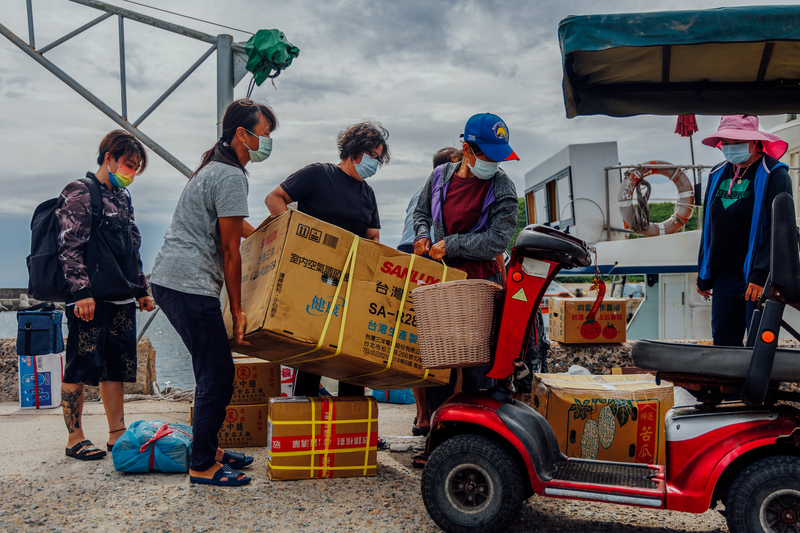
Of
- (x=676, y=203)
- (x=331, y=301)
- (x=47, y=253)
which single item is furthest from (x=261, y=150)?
(x=676, y=203)

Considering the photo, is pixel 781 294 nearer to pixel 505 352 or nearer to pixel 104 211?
pixel 505 352

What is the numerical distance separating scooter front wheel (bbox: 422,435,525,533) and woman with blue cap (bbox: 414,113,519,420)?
666 millimetres

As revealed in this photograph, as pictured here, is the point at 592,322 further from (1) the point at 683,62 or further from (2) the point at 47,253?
(2) the point at 47,253

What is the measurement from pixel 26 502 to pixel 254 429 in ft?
4.54

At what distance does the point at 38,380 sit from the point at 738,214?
597cm

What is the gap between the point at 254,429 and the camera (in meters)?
3.91

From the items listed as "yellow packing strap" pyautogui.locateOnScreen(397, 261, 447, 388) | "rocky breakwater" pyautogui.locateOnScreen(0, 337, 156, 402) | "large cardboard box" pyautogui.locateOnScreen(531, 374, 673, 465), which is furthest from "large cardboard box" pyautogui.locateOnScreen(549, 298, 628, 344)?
"rocky breakwater" pyautogui.locateOnScreen(0, 337, 156, 402)

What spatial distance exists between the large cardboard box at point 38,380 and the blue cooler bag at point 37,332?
174 millimetres

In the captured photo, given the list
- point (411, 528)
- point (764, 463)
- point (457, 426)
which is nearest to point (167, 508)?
point (411, 528)

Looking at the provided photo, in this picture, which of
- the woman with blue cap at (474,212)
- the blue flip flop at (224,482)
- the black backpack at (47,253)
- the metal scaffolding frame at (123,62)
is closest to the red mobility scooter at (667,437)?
the woman with blue cap at (474,212)

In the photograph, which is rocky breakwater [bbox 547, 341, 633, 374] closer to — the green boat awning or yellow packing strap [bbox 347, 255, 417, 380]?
the green boat awning

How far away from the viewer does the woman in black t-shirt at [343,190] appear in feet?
11.4

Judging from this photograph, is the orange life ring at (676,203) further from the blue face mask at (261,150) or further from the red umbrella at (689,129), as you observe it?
the blue face mask at (261,150)

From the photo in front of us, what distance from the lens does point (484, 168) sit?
10.2 feet
